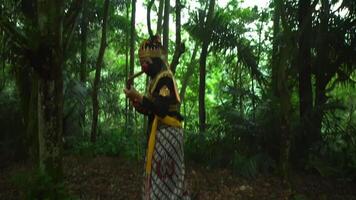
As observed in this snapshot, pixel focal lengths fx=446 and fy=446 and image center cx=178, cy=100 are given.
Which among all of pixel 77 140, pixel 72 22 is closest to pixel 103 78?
pixel 77 140

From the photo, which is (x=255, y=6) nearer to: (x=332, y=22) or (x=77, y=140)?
(x=332, y=22)

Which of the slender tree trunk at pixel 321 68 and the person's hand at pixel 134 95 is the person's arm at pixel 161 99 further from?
the slender tree trunk at pixel 321 68

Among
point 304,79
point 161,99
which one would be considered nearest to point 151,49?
point 161,99

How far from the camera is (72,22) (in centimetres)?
514

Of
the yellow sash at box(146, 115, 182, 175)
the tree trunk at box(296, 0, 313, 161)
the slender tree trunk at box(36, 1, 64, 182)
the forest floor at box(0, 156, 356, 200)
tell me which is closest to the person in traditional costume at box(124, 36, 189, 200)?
the yellow sash at box(146, 115, 182, 175)

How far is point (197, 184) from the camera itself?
743 centimetres

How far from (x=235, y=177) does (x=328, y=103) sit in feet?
7.72

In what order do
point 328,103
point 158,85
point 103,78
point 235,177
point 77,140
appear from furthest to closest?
point 103,78 < point 77,140 < point 328,103 < point 235,177 < point 158,85

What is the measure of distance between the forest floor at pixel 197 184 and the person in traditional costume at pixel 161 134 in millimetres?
1422

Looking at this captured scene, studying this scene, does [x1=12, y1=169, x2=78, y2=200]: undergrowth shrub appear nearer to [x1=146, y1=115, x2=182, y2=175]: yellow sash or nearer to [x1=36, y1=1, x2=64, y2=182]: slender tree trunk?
[x1=36, y1=1, x2=64, y2=182]: slender tree trunk

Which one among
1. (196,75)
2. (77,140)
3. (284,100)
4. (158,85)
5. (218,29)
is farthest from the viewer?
(196,75)

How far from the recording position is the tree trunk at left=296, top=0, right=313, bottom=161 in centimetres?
869

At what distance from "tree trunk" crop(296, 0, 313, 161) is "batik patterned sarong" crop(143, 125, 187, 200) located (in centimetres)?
463

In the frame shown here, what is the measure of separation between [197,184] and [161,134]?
10.1ft
